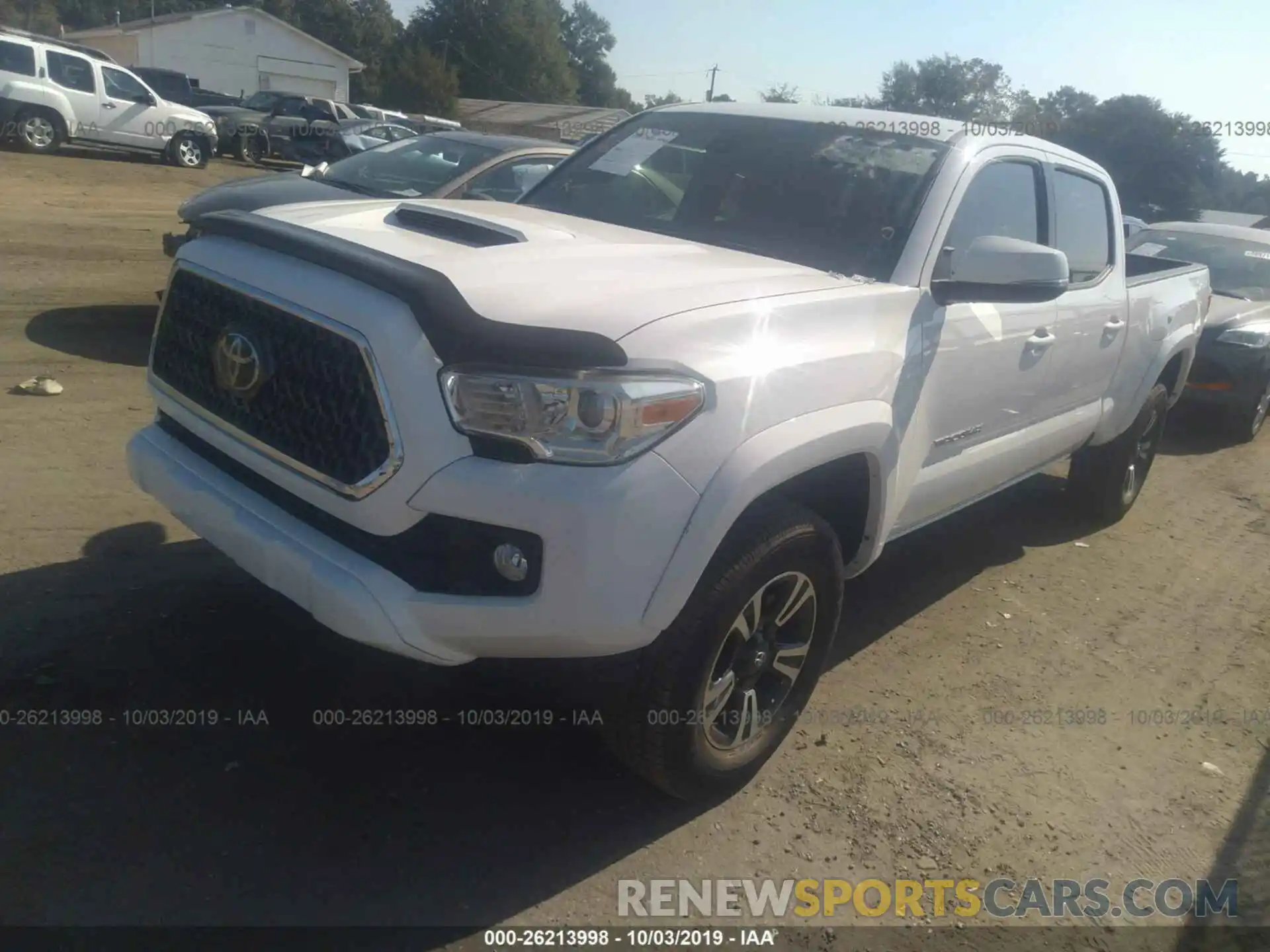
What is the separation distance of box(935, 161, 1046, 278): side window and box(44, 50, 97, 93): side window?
19388 millimetres

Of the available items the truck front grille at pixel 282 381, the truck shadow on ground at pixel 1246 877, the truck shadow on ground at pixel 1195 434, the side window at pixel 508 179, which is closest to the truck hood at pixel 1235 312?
the truck shadow on ground at pixel 1195 434

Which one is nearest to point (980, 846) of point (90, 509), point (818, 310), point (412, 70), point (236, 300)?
point (818, 310)

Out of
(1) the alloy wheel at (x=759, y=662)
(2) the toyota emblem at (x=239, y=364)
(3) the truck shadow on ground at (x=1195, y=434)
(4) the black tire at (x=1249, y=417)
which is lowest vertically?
(3) the truck shadow on ground at (x=1195, y=434)

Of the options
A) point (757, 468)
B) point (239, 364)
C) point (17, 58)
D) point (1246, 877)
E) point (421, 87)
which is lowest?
point (1246, 877)

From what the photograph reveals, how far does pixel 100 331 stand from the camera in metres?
7.35

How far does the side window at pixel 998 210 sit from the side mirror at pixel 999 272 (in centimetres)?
10

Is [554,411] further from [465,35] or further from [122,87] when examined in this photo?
[465,35]

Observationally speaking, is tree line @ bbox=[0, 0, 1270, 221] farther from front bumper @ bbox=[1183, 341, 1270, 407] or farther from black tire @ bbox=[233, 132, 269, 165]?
black tire @ bbox=[233, 132, 269, 165]

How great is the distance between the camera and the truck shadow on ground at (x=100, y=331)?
22.4ft

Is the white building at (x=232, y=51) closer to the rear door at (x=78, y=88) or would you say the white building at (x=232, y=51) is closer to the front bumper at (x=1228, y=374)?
the rear door at (x=78, y=88)

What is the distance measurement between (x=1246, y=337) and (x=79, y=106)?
1909 cm

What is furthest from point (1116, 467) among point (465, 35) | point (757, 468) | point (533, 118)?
point (465, 35)

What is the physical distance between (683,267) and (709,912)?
5.93ft

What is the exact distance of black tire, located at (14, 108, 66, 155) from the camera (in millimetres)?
18547
